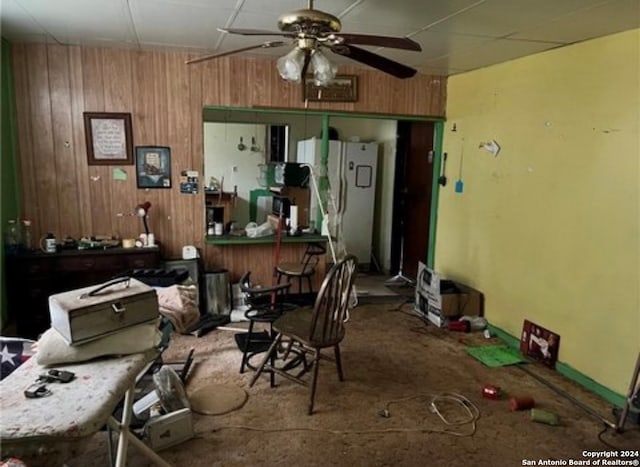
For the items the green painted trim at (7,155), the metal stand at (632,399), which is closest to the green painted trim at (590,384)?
the metal stand at (632,399)

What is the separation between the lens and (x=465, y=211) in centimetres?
436

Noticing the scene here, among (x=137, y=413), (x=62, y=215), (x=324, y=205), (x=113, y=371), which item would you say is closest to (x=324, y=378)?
(x=137, y=413)

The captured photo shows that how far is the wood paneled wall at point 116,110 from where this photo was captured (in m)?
3.65

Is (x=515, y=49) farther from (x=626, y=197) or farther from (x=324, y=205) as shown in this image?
(x=324, y=205)

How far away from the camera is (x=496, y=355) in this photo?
11.3 ft

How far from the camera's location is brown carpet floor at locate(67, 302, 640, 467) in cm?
221

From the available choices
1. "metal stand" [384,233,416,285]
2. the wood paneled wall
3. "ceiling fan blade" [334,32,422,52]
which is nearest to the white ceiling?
the wood paneled wall

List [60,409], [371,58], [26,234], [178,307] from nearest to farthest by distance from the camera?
1. [60,409]
2. [178,307]
3. [371,58]
4. [26,234]

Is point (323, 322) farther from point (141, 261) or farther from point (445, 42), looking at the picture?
point (445, 42)

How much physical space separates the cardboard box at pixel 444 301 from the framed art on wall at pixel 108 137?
3001 mm

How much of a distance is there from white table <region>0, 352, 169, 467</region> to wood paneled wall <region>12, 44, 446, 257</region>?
2.69m

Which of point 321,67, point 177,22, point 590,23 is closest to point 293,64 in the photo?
point 321,67

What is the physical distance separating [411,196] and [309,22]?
147 inches

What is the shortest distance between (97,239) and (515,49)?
3.80m
